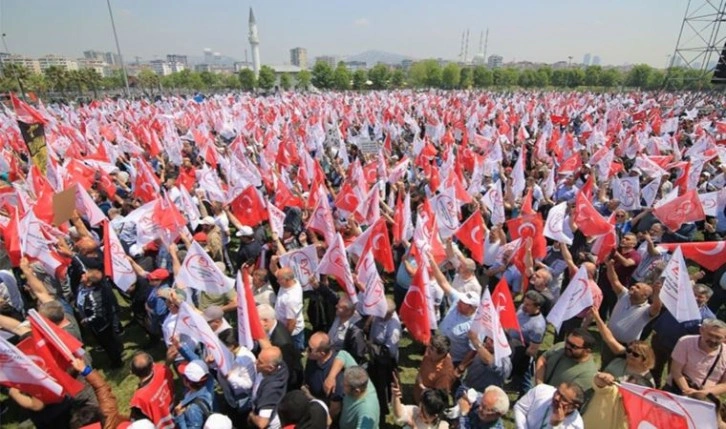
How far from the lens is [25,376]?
3387mm

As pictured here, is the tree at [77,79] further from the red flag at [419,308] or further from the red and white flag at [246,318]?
the red flag at [419,308]

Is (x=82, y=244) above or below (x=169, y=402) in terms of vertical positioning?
above

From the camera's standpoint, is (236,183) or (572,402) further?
(236,183)

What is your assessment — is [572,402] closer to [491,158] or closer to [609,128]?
[491,158]

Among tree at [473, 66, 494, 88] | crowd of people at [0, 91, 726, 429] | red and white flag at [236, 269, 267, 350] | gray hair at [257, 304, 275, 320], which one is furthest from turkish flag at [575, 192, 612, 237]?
tree at [473, 66, 494, 88]

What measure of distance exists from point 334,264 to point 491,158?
8537 mm

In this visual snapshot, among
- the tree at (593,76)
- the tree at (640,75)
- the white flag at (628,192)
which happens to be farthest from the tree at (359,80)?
the white flag at (628,192)

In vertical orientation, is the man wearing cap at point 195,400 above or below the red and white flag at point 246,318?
below

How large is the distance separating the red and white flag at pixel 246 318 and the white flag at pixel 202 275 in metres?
0.91

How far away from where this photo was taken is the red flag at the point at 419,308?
450 centimetres

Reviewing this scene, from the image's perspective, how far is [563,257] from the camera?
6191mm

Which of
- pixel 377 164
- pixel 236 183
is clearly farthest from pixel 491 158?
pixel 236 183

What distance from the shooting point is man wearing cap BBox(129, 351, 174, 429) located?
11.3 feet

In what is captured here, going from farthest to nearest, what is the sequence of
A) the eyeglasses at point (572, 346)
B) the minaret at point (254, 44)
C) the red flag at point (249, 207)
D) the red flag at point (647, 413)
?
the minaret at point (254, 44) → the red flag at point (249, 207) → the eyeglasses at point (572, 346) → the red flag at point (647, 413)
